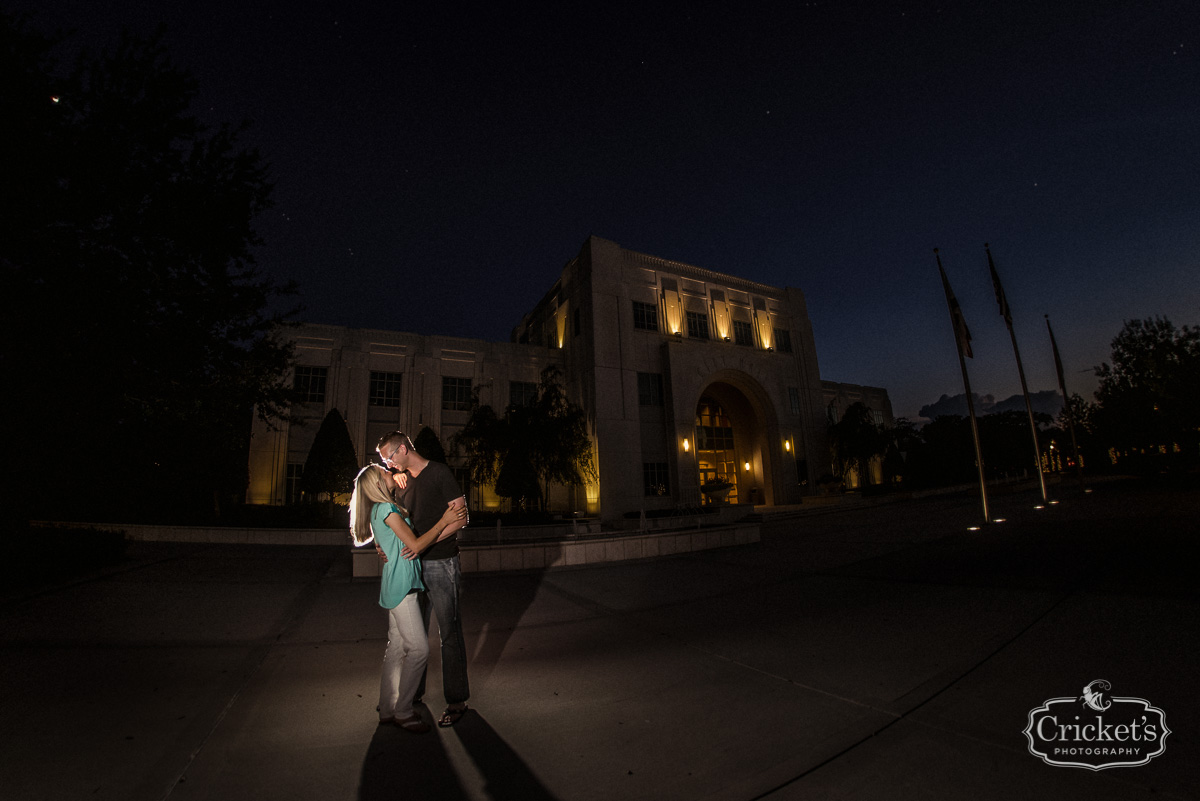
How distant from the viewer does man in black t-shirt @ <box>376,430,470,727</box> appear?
11.1ft

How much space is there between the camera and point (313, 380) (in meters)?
26.7

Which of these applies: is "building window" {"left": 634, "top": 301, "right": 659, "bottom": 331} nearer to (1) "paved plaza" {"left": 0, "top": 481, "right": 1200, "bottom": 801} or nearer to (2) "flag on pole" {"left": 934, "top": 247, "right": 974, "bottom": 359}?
(2) "flag on pole" {"left": 934, "top": 247, "right": 974, "bottom": 359}

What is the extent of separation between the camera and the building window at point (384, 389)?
91.4ft

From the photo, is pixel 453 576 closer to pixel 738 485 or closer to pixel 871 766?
pixel 871 766

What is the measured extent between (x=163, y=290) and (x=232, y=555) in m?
7.19

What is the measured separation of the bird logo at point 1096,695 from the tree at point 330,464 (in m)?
24.0

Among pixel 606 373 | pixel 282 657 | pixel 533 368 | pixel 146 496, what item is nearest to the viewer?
pixel 282 657

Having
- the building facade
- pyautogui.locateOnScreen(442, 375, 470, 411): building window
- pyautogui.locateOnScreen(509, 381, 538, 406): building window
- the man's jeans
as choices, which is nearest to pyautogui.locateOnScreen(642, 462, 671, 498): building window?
the building facade

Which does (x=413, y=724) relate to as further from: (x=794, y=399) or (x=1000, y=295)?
(x=794, y=399)

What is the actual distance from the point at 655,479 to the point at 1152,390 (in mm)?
31826

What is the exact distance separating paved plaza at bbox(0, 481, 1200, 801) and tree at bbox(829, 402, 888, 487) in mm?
27386

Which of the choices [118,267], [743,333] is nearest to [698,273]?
[743,333]

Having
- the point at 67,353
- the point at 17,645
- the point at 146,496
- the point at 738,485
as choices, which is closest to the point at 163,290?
the point at 67,353

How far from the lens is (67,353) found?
7.54 metres
